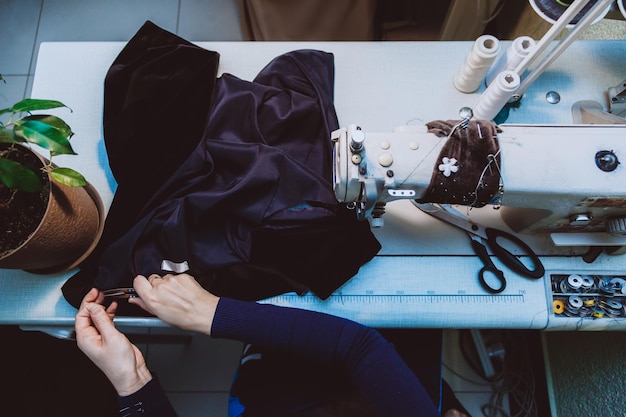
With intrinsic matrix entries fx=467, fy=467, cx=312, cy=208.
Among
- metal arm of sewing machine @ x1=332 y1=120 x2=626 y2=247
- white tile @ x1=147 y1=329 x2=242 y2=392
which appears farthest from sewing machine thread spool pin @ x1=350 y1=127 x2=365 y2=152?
white tile @ x1=147 y1=329 x2=242 y2=392

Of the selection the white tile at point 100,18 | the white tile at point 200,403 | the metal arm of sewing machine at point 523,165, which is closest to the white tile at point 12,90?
the white tile at point 100,18

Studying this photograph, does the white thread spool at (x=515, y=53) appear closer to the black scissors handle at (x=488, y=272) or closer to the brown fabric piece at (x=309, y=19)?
the black scissors handle at (x=488, y=272)

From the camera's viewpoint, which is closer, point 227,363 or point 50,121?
point 50,121

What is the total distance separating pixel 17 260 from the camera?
1.00m

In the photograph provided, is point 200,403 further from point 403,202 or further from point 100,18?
point 100,18

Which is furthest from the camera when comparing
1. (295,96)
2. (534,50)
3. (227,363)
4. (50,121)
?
(227,363)

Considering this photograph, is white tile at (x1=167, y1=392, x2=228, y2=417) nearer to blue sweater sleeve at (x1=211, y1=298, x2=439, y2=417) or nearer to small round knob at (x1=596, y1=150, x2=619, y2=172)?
blue sweater sleeve at (x1=211, y1=298, x2=439, y2=417)

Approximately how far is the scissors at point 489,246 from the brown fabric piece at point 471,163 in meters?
0.19

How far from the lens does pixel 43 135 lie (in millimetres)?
875

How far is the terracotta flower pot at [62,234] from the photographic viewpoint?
99 centimetres

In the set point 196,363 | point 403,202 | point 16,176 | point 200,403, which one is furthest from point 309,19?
point 200,403

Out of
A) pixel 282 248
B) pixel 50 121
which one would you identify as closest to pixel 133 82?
pixel 50 121

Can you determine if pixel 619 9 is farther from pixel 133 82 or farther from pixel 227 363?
pixel 227 363

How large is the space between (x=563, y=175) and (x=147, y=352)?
5.43ft
